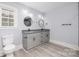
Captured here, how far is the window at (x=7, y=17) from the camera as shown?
2.16 meters

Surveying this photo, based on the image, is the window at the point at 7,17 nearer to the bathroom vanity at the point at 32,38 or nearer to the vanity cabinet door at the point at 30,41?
the bathroom vanity at the point at 32,38

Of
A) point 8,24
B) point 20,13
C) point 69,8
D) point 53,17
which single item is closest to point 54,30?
point 53,17

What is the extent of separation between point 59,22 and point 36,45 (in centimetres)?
185

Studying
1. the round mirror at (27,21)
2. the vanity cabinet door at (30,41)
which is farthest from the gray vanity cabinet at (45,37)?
the round mirror at (27,21)

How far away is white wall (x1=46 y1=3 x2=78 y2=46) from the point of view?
259cm

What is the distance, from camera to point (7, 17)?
2312 mm

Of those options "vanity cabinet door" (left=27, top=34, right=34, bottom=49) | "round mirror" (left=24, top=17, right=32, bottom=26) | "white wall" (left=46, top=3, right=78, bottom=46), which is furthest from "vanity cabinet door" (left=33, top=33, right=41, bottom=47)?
"white wall" (left=46, top=3, right=78, bottom=46)

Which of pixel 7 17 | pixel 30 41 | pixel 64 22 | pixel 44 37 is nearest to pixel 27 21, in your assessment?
pixel 7 17

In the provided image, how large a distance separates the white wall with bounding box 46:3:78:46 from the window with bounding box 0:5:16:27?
7.43ft

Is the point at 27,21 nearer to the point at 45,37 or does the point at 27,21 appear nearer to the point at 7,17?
the point at 7,17

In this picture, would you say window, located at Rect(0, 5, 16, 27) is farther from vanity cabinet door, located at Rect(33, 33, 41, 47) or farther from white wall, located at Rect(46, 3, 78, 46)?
white wall, located at Rect(46, 3, 78, 46)

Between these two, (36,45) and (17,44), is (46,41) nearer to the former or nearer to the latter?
(36,45)

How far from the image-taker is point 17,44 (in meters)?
2.52

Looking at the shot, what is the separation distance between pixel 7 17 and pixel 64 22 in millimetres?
2801
